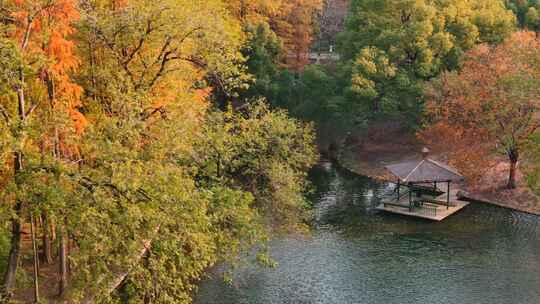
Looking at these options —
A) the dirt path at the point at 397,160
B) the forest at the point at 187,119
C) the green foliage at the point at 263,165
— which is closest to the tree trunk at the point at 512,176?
the forest at the point at 187,119

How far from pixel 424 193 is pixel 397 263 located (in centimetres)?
866

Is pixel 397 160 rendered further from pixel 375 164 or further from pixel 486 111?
pixel 486 111

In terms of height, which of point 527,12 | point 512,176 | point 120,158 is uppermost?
point 527,12

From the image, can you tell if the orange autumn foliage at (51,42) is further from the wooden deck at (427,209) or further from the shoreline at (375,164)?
the shoreline at (375,164)

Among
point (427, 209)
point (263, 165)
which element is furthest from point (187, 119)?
point (427, 209)

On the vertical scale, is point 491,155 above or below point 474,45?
below

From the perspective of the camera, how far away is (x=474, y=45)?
3816 cm

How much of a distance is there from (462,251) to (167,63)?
1339 cm

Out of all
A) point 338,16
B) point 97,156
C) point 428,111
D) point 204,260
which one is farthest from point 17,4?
point 338,16

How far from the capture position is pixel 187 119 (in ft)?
62.2

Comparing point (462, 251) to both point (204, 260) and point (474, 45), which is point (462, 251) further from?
point (474, 45)

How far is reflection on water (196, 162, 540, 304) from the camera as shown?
2091 centimetres

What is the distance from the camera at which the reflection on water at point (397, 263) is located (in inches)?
823

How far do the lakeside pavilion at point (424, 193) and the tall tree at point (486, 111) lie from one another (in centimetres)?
193
